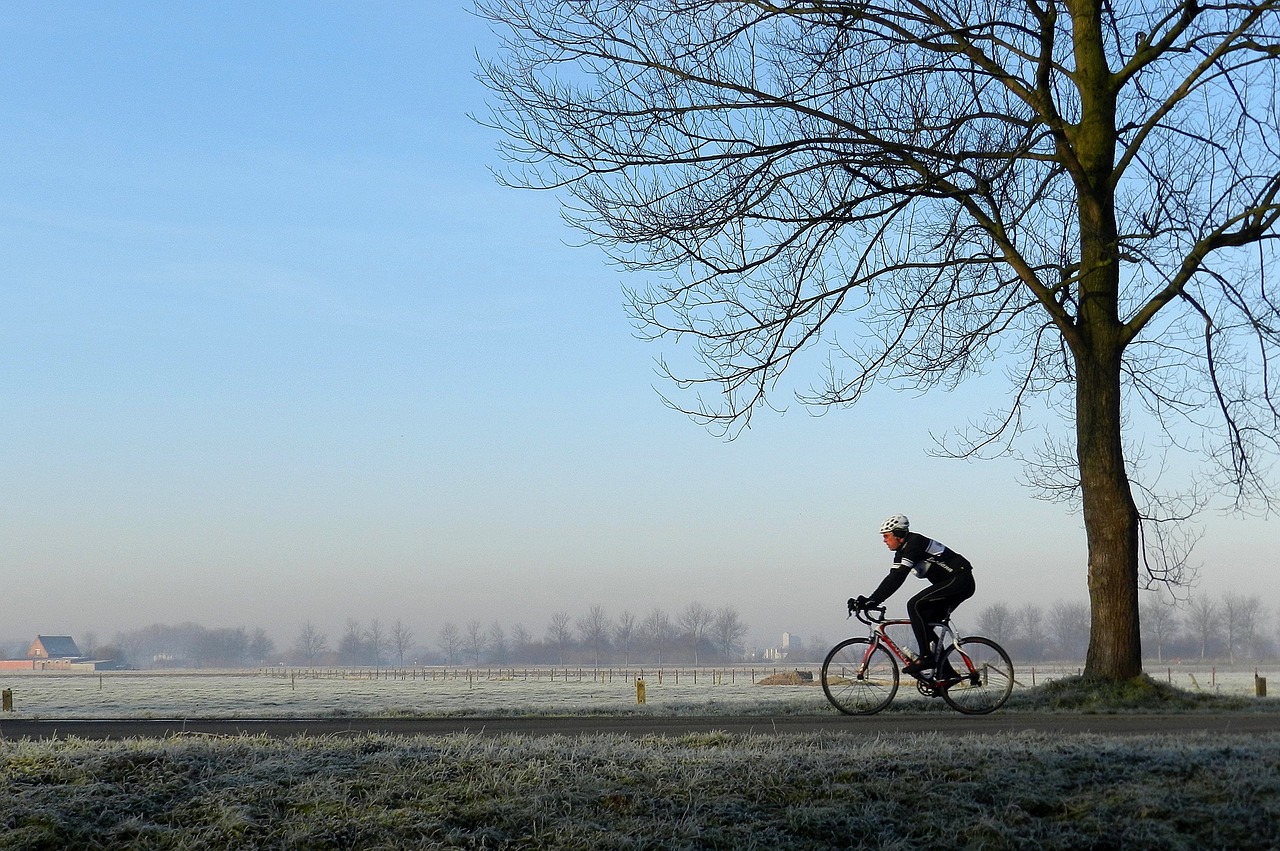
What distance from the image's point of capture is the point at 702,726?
417 inches

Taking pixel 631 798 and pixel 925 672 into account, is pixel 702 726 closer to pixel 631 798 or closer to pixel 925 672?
pixel 925 672

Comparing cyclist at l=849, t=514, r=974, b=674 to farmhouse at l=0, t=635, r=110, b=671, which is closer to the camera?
cyclist at l=849, t=514, r=974, b=674

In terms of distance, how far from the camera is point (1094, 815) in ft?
19.0

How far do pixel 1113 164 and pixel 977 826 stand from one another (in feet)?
37.6

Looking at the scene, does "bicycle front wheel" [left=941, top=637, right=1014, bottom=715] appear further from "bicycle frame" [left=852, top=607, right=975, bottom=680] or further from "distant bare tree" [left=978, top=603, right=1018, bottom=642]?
"distant bare tree" [left=978, top=603, right=1018, bottom=642]

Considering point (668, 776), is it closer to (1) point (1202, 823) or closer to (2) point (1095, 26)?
(1) point (1202, 823)

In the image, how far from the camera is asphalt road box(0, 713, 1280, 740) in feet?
32.0

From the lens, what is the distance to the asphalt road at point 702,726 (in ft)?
32.0

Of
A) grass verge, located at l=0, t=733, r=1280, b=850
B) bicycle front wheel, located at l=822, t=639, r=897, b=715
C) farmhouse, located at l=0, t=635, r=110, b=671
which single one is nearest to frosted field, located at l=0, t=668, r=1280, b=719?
bicycle front wheel, located at l=822, t=639, r=897, b=715

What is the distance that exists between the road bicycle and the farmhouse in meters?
193

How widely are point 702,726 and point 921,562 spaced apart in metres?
2.98

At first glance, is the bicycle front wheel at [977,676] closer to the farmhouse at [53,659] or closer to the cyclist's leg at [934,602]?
the cyclist's leg at [934,602]

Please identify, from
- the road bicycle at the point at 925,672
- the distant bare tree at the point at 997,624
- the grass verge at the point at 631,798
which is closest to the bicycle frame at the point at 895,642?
the road bicycle at the point at 925,672

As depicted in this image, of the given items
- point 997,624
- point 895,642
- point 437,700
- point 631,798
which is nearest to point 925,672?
point 895,642
